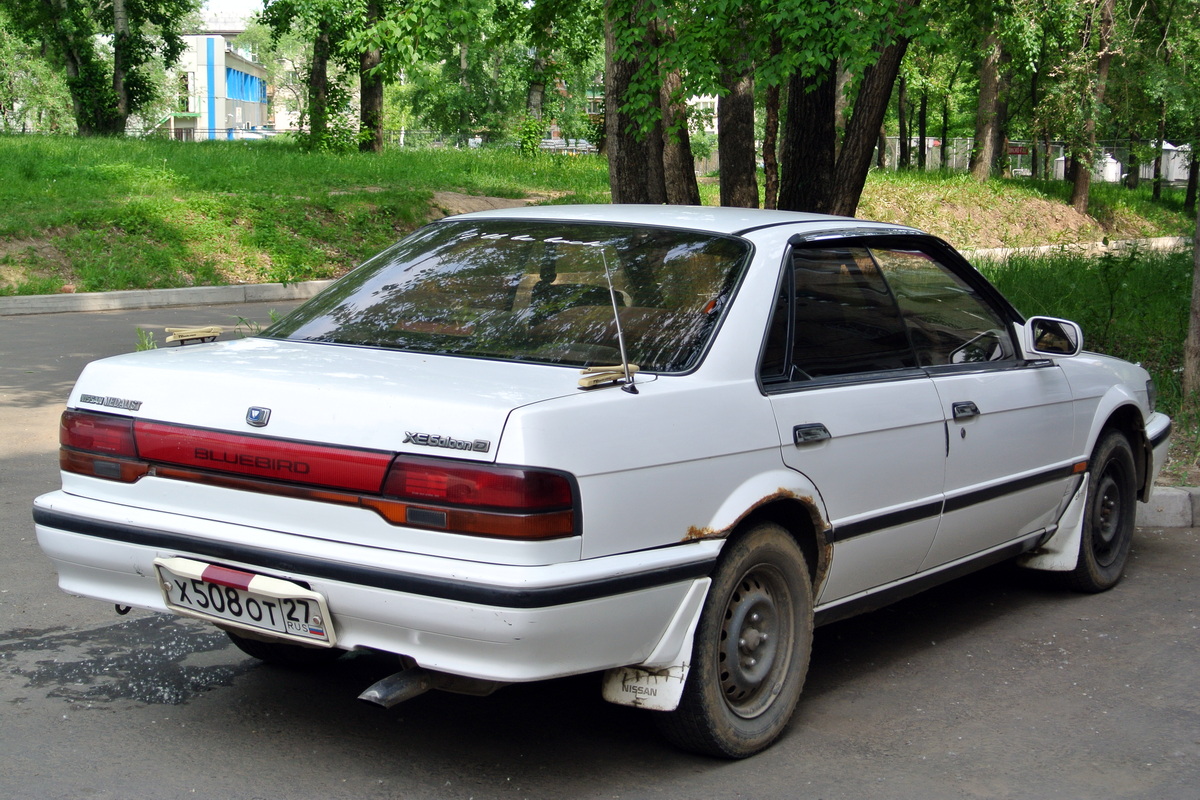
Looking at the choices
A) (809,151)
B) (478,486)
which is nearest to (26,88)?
(809,151)

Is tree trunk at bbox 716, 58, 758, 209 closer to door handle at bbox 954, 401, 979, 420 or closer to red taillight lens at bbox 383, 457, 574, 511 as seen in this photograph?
door handle at bbox 954, 401, 979, 420

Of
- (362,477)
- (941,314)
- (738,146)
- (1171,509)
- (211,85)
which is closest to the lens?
(362,477)

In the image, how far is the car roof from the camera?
418cm

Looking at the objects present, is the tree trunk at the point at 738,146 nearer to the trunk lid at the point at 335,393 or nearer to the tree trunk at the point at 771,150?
the tree trunk at the point at 771,150

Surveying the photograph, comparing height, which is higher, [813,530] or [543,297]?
[543,297]

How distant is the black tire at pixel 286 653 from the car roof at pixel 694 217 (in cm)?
162

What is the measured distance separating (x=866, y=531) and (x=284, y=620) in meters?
1.83

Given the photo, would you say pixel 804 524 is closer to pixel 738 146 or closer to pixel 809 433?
pixel 809 433

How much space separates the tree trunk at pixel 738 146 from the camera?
12.0 metres

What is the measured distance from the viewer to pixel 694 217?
4.29 metres

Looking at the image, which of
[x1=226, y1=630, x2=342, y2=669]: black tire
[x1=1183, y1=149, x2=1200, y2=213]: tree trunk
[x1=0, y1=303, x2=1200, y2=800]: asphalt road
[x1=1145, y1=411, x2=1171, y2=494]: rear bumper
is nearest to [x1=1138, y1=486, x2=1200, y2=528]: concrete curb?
[x1=1145, y1=411, x2=1171, y2=494]: rear bumper

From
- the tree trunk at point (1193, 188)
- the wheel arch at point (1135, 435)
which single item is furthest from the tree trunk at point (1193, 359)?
the tree trunk at point (1193, 188)

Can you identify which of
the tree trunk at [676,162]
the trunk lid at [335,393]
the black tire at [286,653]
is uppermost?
the tree trunk at [676,162]

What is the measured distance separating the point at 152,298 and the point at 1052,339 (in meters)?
13.6
